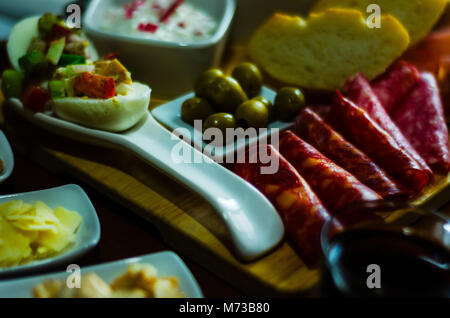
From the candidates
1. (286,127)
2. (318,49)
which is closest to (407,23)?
(318,49)

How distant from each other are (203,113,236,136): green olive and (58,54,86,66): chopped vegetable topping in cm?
46

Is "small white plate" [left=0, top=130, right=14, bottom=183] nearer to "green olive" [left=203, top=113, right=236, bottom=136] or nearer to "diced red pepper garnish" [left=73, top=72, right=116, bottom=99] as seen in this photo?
"diced red pepper garnish" [left=73, top=72, right=116, bottom=99]

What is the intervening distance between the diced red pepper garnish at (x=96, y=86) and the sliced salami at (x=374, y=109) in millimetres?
792

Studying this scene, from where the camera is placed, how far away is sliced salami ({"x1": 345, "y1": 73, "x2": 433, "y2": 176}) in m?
1.58

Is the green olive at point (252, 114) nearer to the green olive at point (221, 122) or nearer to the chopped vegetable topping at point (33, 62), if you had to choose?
the green olive at point (221, 122)

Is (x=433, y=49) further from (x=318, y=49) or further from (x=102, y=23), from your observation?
(x=102, y=23)

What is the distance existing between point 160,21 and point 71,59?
1.89 feet

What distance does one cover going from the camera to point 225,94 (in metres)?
1.74

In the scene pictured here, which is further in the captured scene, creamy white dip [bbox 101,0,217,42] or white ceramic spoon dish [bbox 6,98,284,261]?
creamy white dip [bbox 101,0,217,42]

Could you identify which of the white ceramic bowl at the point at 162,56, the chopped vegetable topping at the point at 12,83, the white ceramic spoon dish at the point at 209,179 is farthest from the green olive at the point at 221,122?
the chopped vegetable topping at the point at 12,83

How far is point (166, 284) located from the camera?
3.62 feet

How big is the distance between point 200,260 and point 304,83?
95 cm

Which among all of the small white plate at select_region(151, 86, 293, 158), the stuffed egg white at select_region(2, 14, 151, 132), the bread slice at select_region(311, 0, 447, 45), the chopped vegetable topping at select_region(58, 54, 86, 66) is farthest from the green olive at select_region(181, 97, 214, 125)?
the bread slice at select_region(311, 0, 447, 45)

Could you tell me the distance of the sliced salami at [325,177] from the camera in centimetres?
136
